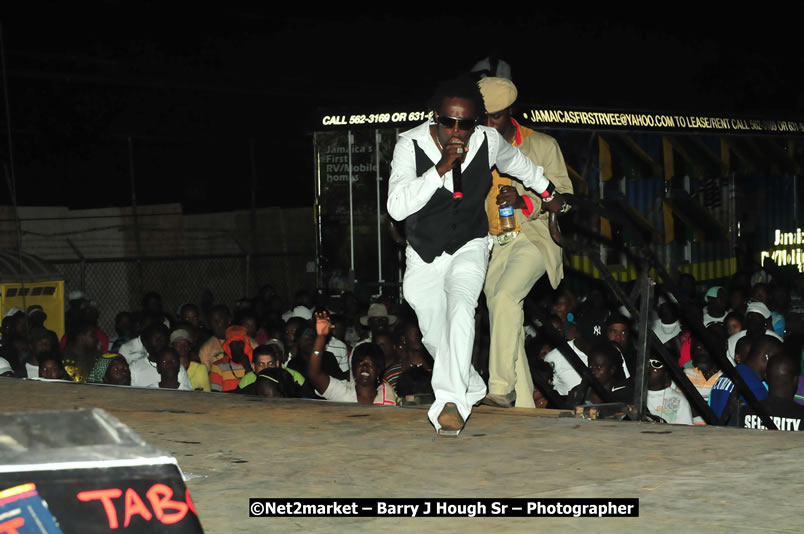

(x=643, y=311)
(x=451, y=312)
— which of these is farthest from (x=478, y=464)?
(x=643, y=311)

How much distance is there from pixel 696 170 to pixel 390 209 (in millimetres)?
11997

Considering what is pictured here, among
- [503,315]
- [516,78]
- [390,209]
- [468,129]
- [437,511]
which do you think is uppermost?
[516,78]

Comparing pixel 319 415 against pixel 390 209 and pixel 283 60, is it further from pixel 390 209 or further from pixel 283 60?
pixel 283 60

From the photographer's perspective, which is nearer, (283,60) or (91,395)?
(91,395)

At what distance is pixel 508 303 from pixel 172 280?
14.9 metres

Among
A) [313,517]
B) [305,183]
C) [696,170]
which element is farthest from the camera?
[305,183]

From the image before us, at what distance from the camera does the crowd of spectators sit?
7840 millimetres

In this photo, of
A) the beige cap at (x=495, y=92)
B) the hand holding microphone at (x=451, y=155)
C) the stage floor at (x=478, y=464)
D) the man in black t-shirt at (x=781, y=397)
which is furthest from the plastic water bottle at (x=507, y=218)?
the man in black t-shirt at (x=781, y=397)

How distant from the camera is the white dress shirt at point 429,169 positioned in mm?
5777

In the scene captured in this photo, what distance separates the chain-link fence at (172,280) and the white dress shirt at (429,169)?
515 inches

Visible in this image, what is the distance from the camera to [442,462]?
5164 millimetres

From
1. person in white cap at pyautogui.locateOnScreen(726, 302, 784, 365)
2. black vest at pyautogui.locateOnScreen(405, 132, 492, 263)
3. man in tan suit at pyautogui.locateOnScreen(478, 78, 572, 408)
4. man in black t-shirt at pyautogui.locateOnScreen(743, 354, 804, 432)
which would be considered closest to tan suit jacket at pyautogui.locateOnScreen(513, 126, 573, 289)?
man in tan suit at pyautogui.locateOnScreen(478, 78, 572, 408)

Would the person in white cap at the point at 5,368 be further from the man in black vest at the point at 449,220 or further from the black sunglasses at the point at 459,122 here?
the black sunglasses at the point at 459,122

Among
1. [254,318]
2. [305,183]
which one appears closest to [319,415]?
[254,318]
